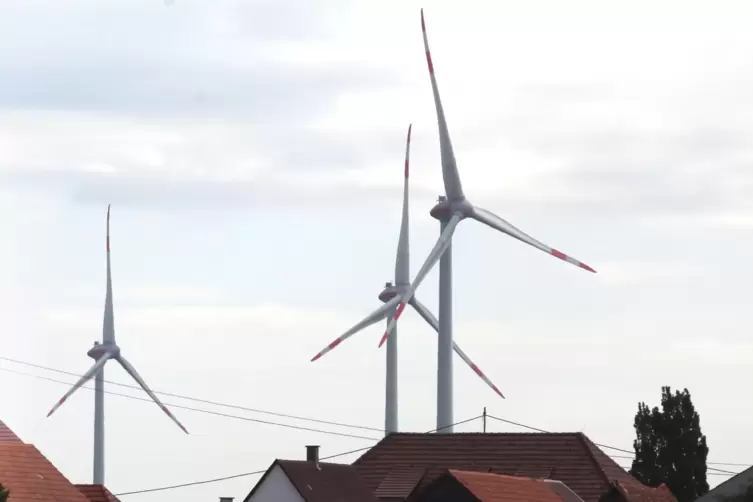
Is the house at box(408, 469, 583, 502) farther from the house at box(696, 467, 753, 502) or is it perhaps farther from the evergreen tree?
the evergreen tree

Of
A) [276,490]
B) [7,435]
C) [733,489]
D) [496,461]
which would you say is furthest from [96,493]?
[733,489]

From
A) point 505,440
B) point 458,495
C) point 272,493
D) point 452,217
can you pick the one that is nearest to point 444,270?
point 452,217

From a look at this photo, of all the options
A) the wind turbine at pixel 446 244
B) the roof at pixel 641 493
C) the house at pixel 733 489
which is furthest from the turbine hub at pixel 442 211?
the house at pixel 733 489

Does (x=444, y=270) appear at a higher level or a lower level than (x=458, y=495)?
higher

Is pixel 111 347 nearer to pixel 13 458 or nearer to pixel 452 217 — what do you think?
pixel 452 217

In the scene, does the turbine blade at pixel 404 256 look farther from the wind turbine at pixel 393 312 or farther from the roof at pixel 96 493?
the roof at pixel 96 493

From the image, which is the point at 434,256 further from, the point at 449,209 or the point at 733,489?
the point at 733,489

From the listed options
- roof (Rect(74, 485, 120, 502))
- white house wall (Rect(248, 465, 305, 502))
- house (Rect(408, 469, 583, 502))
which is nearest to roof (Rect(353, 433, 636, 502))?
white house wall (Rect(248, 465, 305, 502))
